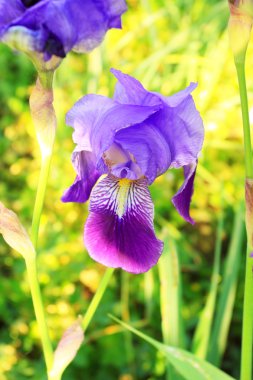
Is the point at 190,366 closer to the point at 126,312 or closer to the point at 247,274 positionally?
the point at 247,274

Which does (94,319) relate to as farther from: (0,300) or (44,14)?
(44,14)

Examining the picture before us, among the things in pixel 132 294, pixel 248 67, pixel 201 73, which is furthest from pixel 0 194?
pixel 248 67

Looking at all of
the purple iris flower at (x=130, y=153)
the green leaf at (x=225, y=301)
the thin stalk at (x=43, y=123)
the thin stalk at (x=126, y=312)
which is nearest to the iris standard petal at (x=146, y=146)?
the purple iris flower at (x=130, y=153)

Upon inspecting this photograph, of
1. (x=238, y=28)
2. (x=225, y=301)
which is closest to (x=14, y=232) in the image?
(x=238, y=28)

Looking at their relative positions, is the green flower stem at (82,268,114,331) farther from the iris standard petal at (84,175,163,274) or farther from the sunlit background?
the sunlit background

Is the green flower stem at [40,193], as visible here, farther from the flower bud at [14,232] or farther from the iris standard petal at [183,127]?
the iris standard petal at [183,127]
